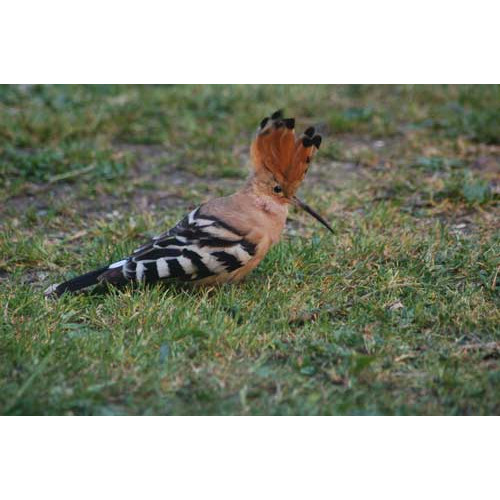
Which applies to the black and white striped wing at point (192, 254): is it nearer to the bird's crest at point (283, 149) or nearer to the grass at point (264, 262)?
the grass at point (264, 262)

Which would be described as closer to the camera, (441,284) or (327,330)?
(327,330)

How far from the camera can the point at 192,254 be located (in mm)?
4270

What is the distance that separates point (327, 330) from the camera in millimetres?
3928

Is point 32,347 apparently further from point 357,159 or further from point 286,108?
point 286,108

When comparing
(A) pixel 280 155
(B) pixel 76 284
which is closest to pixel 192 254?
(B) pixel 76 284

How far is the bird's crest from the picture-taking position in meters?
4.44

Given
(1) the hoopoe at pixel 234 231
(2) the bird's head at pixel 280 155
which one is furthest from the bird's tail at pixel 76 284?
(2) the bird's head at pixel 280 155

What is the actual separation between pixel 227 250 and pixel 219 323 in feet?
1.92

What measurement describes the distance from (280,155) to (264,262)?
26.3 inches

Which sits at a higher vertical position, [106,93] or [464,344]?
[106,93]

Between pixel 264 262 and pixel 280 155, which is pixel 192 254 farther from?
pixel 280 155

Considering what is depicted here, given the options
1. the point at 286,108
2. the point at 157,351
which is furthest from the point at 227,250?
the point at 286,108

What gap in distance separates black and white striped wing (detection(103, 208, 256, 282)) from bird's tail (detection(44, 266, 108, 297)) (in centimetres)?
6

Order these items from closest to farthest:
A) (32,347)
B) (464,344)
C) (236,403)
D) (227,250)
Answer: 1. (236,403)
2. (32,347)
3. (464,344)
4. (227,250)
